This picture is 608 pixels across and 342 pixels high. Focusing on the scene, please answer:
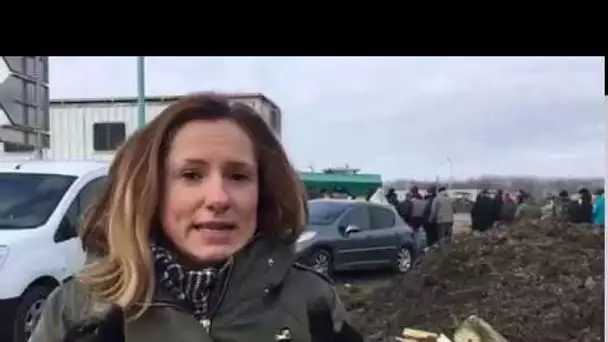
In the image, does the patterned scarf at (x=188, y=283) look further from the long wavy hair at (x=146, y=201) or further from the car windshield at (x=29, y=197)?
the car windshield at (x=29, y=197)

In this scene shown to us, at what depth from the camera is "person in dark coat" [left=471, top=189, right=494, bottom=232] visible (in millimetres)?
1774

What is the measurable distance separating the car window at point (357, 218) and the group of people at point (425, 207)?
11 cm

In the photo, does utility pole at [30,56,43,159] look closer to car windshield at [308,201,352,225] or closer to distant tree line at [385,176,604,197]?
car windshield at [308,201,352,225]

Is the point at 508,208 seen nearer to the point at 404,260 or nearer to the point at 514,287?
the point at 514,287

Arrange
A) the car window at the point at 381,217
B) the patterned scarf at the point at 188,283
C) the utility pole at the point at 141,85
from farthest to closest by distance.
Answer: the car window at the point at 381,217 < the utility pole at the point at 141,85 < the patterned scarf at the point at 188,283

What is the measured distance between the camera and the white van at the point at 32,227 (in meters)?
1.62

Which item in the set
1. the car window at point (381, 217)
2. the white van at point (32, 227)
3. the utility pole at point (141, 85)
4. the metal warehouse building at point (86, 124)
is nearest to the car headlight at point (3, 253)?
the white van at point (32, 227)

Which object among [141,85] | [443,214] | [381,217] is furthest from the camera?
[381,217]

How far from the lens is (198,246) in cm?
102

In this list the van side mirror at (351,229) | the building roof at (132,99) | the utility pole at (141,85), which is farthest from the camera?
the van side mirror at (351,229)

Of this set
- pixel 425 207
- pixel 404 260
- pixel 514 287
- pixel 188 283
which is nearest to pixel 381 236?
pixel 404 260

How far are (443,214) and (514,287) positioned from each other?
418 mm

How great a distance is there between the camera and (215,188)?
3.51 ft
